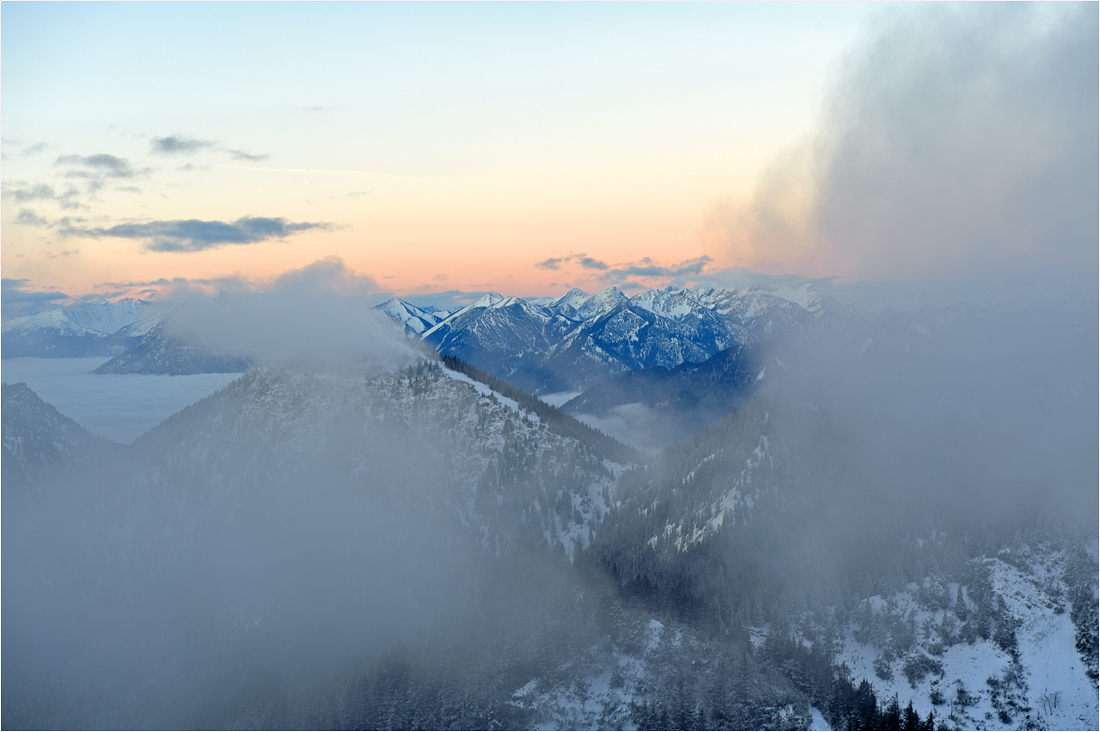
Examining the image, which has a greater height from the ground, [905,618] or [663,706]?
[905,618]

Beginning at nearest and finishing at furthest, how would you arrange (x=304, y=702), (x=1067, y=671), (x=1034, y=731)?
(x=1034, y=731) → (x=1067, y=671) → (x=304, y=702)

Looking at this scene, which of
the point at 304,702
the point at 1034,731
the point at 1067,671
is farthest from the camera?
the point at 304,702

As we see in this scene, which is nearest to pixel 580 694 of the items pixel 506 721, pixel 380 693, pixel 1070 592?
pixel 506 721

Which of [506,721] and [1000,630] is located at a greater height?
[1000,630]

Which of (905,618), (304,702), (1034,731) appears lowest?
(304,702)

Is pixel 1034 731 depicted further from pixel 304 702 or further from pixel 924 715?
pixel 304 702

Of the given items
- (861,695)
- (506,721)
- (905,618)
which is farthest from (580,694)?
(905,618)

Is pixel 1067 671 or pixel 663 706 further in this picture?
pixel 1067 671

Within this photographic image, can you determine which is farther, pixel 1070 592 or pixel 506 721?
pixel 1070 592

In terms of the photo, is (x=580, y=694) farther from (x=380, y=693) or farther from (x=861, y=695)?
(x=861, y=695)
